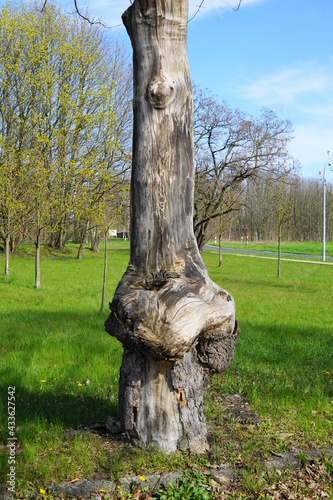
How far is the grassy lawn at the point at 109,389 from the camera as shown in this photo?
3.51m

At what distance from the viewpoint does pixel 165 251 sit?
373 cm

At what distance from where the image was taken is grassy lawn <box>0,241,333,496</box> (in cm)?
351

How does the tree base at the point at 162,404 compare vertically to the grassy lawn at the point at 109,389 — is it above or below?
above

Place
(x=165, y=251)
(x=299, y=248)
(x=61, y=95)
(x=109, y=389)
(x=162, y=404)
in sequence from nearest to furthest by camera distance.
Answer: (x=162, y=404), (x=165, y=251), (x=109, y=389), (x=61, y=95), (x=299, y=248)

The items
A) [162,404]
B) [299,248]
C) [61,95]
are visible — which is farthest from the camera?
[299,248]

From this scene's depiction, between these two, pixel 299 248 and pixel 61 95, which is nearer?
pixel 61 95

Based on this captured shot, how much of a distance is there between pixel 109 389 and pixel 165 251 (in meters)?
2.08

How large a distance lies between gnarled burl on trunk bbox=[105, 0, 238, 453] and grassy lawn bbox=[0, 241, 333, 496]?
30 centimetres

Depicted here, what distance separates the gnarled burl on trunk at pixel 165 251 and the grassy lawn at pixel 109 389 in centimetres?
30

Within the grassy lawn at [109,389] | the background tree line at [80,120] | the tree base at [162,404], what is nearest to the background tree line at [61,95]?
the background tree line at [80,120]

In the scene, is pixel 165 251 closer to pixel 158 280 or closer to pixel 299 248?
pixel 158 280

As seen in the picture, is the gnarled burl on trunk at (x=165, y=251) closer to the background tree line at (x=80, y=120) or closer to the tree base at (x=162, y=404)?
the tree base at (x=162, y=404)

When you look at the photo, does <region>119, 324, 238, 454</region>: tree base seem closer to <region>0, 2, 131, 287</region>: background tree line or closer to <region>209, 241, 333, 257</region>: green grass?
<region>0, 2, 131, 287</region>: background tree line

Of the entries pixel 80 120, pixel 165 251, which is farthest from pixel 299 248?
pixel 165 251
